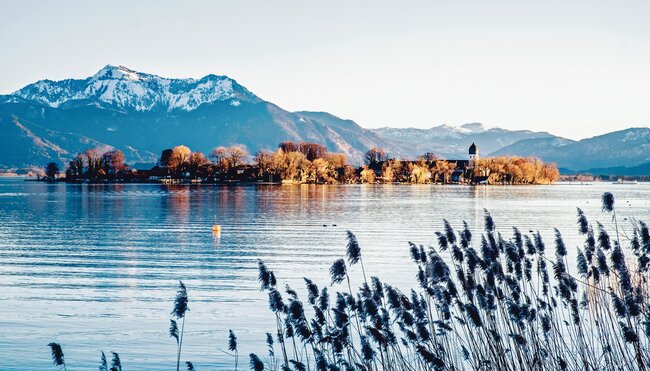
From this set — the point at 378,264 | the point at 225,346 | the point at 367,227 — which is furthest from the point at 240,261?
the point at 367,227

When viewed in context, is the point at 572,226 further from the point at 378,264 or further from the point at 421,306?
the point at 421,306

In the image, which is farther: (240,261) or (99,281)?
(240,261)

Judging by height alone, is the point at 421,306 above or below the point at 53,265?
above

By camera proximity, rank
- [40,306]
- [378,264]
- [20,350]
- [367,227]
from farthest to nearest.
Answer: [367,227], [378,264], [40,306], [20,350]

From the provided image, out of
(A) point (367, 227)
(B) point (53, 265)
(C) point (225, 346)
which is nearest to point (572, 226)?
(A) point (367, 227)

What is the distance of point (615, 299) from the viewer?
10.3m

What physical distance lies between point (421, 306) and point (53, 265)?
28135 millimetres

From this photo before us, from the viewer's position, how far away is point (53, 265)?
34.9 metres

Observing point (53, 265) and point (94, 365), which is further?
point (53, 265)

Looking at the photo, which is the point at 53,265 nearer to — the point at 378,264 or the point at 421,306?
the point at 378,264

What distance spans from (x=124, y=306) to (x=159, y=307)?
50.9 inches

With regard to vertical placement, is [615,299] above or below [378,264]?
above

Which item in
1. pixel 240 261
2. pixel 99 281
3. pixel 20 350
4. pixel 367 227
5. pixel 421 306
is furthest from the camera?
pixel 367 227

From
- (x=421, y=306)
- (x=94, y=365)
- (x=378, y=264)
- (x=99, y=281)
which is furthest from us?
(x=378, y=264)
